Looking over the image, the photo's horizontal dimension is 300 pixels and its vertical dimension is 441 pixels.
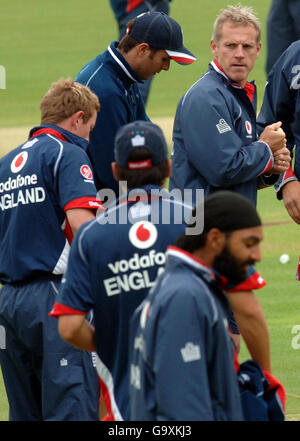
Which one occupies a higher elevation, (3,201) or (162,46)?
(162,46)

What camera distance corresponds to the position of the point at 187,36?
875 inches

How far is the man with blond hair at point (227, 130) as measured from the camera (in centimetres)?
615

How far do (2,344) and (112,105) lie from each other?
183cm

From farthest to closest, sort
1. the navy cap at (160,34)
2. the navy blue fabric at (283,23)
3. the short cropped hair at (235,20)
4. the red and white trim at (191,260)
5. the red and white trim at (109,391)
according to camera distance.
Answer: the navy blue fabric at (283,23) → the navy cap at (160,34) → the short cropped hair at (235,20) → the red and white trim at (109,391) → the red and white trim at (191,260)

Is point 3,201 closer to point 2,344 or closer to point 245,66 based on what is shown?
point 2,344

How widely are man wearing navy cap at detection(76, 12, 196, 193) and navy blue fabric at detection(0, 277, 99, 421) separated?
147 cm

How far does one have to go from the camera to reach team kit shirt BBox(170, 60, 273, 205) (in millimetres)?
6137

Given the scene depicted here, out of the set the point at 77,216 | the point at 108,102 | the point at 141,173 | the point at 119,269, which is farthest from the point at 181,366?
the point at 108,102

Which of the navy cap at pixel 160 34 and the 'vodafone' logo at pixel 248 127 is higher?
the navy cap at pixel 160 34

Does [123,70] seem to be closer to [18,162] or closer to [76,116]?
[76,116]

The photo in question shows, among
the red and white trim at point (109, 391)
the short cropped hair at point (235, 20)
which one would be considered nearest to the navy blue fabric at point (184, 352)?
the red and white trim at point (109, 391)

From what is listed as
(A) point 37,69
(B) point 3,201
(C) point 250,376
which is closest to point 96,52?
(A) point 37,69

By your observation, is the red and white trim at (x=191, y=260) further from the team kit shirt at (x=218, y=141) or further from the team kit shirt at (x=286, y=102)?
the team kit shirt at (x=286, y=102)

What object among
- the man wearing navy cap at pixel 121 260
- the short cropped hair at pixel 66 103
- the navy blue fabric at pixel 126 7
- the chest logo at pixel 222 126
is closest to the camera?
the man wearing navy cap at pixel 121 260
